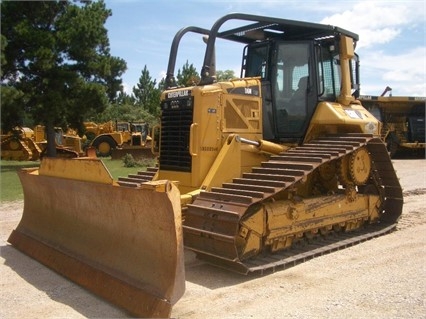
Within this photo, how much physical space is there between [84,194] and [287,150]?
2.93m

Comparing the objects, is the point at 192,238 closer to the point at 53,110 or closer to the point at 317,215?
the point at 317,215

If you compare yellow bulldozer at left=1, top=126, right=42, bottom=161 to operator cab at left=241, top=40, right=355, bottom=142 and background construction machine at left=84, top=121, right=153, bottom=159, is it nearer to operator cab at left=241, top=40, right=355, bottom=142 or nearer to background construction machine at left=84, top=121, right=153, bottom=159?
background construction machine at left=84, top=121, right=153, bottom=159

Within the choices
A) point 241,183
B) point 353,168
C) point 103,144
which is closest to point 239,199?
point 241,183

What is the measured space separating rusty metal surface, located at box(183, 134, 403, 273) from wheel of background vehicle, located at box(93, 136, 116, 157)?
26.5 metres

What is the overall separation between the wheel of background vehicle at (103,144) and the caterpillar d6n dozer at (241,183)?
82.1ft

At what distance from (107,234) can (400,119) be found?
22.3 metres

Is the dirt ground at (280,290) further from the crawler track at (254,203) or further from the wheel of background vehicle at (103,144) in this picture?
the wheel of background vehicle at (103,144)

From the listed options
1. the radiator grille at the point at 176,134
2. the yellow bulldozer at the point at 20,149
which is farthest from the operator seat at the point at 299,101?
the yellow bulldozer at the point at 20,149

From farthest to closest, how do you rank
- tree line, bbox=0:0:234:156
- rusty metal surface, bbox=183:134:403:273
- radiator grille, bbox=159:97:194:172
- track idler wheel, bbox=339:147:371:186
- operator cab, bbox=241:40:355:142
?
tree line, bbox=0:0:234:156 < operator cab, bbox=241:40:355:142 < track idler wheel, bbox=339:147:371:186 < radiator grille, bbox=159:97:194:172 < rusty metal surface, bbox=183:134:403:273

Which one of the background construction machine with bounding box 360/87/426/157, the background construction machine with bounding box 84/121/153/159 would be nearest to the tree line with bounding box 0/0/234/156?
the background construction machine with bounding box 84/121/153/159

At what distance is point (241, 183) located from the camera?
5844 mm

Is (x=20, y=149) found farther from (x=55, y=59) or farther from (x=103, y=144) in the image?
(x=55, y=59)

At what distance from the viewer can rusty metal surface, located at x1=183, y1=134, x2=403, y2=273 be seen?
5172 millimetres

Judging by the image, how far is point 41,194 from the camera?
659 centimetres
